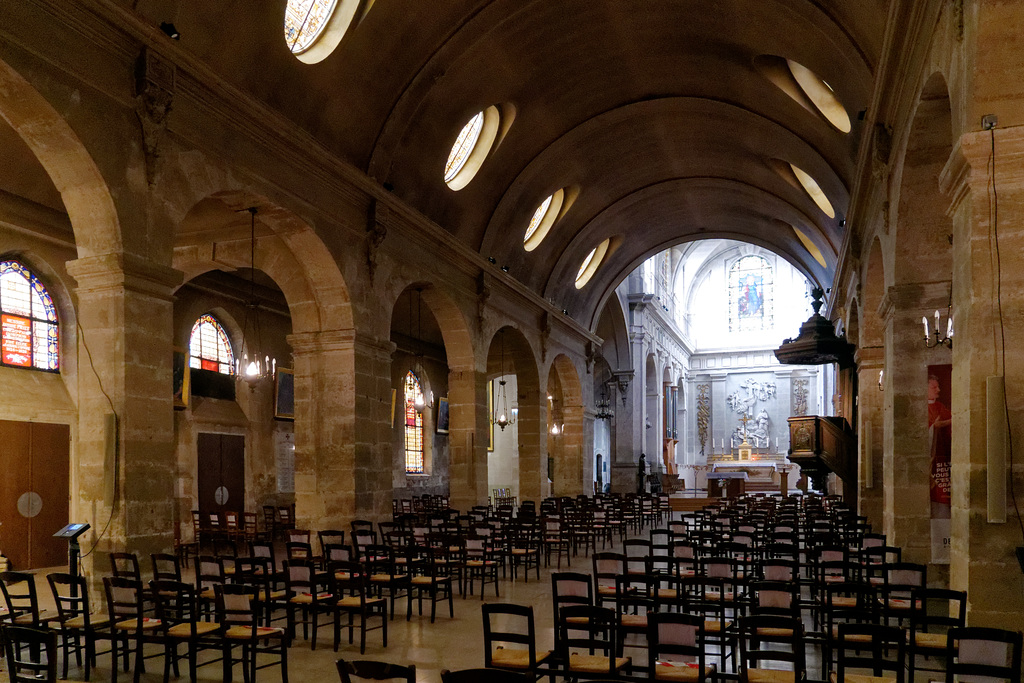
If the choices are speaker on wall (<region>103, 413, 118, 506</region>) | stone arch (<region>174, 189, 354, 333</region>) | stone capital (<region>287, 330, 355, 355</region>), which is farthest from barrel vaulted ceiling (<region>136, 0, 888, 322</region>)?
speaker on wall (<region>103, 413, 118, 506</region>)

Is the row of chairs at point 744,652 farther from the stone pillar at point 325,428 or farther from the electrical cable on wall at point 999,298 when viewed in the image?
the stone pillar at point 325,428

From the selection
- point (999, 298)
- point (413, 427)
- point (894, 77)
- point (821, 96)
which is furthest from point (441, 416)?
point (999, 298)

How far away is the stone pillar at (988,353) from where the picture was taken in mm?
6629

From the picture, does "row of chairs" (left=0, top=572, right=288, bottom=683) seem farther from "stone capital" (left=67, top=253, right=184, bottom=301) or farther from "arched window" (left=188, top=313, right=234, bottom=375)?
"arched window" (left=188, top=313, right=234, bottom=375)

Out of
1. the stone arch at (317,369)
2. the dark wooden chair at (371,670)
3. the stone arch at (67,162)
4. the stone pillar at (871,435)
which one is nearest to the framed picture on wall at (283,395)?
the stone arch at (317,369)

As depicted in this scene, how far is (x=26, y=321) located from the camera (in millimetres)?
15398

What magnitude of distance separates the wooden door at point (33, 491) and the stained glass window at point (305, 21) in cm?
857

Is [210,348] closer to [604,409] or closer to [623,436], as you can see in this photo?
[604,409]

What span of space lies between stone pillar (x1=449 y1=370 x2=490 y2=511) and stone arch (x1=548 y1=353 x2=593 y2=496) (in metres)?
9.09

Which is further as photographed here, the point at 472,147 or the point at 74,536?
the point at 472,147

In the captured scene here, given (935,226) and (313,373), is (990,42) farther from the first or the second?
(313,373)

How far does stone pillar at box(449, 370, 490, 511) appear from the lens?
19938 mm

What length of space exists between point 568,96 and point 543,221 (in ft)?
18.6

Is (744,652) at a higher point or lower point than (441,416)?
lower
